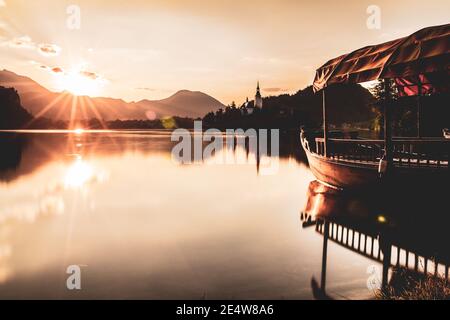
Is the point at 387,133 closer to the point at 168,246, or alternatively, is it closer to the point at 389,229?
the point at 389,229

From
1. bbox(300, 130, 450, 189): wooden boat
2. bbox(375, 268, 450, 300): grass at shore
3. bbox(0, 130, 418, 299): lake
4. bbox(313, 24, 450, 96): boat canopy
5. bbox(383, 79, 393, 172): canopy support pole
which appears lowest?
bbox(0, 130, 418, 299): lake

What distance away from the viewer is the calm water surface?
7711mm

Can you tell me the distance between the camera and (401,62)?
10.4 metres

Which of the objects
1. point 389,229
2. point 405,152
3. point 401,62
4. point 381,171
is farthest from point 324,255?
point 405,152

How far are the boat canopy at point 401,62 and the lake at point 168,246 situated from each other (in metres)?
5.22

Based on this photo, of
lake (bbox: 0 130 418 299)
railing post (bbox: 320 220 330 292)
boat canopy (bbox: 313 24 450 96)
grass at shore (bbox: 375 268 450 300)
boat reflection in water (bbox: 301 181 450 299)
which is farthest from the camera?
boat canopy (bbox: 313 24 450 96)

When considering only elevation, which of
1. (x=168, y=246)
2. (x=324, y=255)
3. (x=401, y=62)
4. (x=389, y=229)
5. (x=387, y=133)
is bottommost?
(x=168, y=246)

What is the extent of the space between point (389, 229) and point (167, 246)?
21.1 ft

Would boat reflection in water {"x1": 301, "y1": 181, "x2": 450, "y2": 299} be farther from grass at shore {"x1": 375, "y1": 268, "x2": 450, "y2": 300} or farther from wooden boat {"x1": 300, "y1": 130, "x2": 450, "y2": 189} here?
wooden boat {"x1": 300, "y1": 130, "x2": 450, "y2": 189}

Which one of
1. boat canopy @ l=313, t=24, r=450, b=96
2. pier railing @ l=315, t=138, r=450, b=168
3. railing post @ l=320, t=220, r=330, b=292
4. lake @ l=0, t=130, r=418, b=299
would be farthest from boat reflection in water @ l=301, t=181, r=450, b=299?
boat canopy @ l=313, t=24, r=450, b=96

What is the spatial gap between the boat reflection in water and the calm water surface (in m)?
0.38
